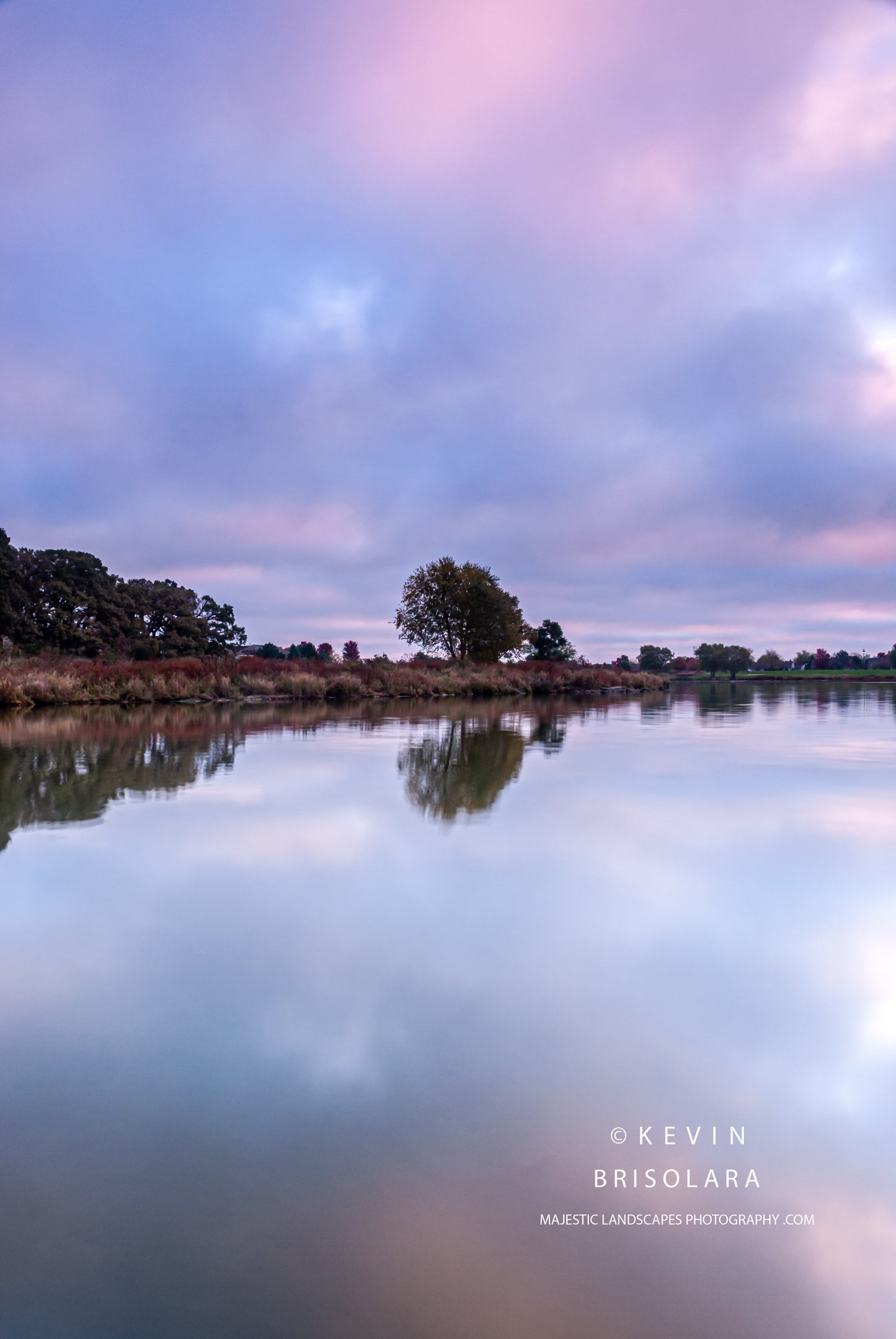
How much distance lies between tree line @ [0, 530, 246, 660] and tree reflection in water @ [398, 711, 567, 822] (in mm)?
23272

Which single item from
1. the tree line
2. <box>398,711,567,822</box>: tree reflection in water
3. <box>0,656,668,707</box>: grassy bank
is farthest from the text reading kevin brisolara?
the tree line

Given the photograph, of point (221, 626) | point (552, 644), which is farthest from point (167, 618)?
point (552, 644)

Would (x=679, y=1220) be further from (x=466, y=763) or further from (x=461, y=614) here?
(x=461, y=614)

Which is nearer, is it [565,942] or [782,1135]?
[782,1135]

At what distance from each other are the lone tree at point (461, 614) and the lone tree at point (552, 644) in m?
13.4

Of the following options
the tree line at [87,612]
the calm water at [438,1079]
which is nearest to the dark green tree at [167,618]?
the tree line at [87,612]

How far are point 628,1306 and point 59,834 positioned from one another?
439 centimetres

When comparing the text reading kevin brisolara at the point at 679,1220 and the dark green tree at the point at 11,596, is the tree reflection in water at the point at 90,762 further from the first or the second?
the dark green tree at the point at 11,596

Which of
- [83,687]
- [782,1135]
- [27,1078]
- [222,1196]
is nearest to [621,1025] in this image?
[782,1135]

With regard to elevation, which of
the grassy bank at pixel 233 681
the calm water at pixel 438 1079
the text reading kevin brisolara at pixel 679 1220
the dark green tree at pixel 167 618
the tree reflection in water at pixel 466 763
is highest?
the dark green tree at pixel 167 618

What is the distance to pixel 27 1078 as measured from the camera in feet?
6.66

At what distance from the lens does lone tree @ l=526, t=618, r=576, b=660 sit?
56312mm

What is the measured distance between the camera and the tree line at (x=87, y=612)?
1303 inches

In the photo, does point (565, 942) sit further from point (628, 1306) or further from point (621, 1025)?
point (628, 1306)
